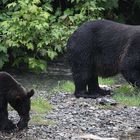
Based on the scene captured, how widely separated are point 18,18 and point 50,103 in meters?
4.36

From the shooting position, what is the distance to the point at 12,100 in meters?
8.83

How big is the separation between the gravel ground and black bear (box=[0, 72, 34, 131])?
132 millimetres

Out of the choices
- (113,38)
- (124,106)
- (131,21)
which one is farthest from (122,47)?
(131,21)

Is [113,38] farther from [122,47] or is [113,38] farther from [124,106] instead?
[124,106]

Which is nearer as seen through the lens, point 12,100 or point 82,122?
point 12,100

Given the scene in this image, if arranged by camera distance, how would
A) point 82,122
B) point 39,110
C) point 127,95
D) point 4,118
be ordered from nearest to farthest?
point 4,118, point 82,122, point 39,110, point 127,95

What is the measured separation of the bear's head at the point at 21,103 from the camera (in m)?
8.84

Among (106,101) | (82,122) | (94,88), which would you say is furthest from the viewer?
(94,88)

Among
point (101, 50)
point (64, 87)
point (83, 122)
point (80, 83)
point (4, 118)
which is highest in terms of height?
point (101, 50)

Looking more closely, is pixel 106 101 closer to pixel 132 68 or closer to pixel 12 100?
pixel 132 68

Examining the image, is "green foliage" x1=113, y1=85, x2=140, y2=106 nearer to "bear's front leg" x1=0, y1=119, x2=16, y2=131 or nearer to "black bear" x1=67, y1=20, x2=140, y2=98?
"black bear" x1=67, y1=20, x2=140, y2=98

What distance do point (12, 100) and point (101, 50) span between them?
12.2ft

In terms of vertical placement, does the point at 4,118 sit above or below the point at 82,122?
above

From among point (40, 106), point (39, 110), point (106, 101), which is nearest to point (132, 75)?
point (106, 101)
